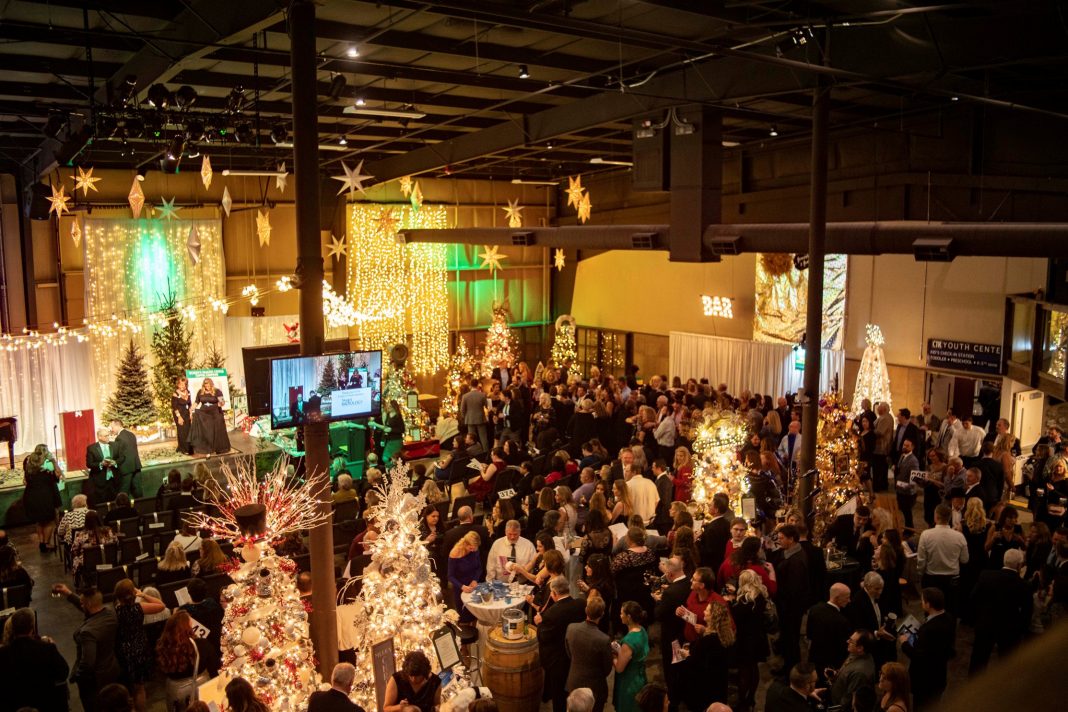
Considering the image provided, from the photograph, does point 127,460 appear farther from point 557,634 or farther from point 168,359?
point 557,634

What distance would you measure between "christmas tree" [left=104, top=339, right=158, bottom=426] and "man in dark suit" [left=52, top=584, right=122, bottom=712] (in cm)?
880

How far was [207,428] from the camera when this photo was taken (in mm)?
13539

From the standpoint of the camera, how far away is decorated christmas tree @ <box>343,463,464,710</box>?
234 inches

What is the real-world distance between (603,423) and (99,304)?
31.3 ft

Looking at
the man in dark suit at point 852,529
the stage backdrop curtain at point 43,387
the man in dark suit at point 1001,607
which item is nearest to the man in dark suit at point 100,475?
the stage backdrop curtain at point 43,387

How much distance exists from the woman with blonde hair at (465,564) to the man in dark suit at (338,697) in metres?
2.25

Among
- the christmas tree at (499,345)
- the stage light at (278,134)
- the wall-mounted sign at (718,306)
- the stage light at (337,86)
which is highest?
the stage light at (337,86)

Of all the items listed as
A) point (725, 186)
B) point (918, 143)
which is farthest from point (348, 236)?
point (918, 143)

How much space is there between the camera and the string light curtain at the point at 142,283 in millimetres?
15211

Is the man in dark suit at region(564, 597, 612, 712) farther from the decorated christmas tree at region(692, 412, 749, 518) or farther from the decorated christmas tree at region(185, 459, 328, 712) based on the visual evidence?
the decorated christmas tree at region(692, 412, 749, 518)

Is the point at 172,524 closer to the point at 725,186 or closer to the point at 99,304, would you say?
the point at 99,304

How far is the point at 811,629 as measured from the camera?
6.02 m

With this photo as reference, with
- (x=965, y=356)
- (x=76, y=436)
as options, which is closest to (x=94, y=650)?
(x=76, y=436)

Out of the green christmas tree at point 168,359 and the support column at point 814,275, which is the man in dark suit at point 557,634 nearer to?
the support column at point 814,275
